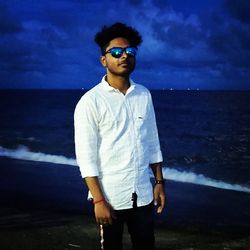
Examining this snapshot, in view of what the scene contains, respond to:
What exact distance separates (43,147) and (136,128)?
2110 centimetres

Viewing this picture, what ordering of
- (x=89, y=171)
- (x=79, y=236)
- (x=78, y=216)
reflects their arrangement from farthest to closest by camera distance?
(x=78, y=216) → (x=79, y=236) → (x=89, y=171)

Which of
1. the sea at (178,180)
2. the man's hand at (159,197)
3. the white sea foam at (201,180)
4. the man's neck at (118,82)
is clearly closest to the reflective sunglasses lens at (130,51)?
the man's neck at (118,82)

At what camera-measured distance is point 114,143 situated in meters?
2.96

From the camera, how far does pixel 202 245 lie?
19.7 ft

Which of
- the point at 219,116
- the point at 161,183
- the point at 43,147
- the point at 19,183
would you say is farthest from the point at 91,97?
the point at 219,116

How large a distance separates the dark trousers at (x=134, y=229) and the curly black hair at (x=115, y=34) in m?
1.22

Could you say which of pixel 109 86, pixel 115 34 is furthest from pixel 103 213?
pixel 115 34

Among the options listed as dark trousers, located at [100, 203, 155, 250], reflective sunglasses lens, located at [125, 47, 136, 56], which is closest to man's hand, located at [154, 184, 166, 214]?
dark trousers, located at [100, 203, 155, 250]

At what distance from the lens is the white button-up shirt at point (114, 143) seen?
2.89m

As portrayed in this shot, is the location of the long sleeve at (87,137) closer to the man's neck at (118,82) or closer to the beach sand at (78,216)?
the man's neck at (118,82)

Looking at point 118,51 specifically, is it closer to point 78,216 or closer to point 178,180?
point 78,216

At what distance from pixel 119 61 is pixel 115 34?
0.21m

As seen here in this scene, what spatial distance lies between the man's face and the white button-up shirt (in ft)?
0.42

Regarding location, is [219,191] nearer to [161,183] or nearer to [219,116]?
[161,183]
